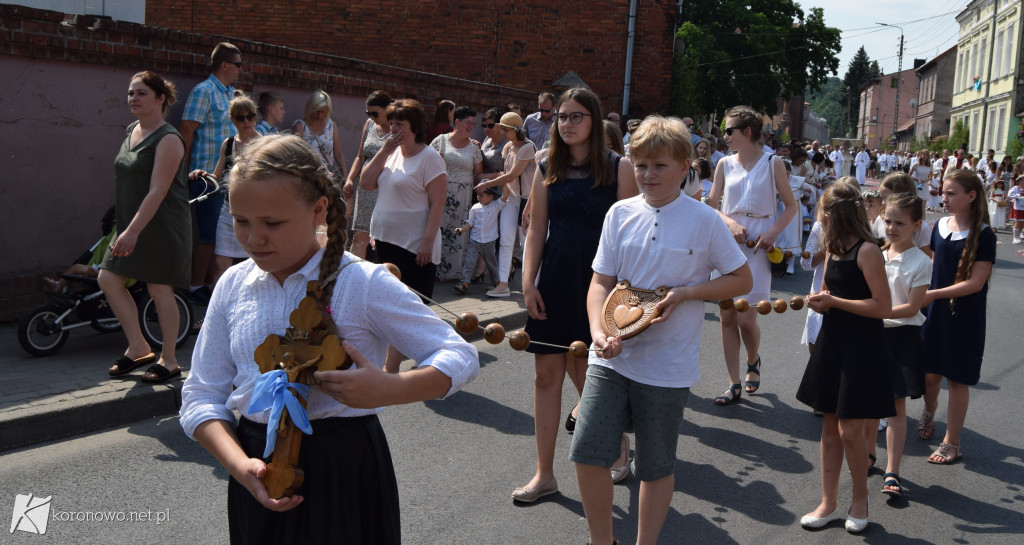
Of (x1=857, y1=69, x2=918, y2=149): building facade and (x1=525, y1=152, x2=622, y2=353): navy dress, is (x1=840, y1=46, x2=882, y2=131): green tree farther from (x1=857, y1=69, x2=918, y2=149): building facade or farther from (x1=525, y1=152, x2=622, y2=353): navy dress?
(x1=525, y1=152, x2=622, y2=353): navy dress

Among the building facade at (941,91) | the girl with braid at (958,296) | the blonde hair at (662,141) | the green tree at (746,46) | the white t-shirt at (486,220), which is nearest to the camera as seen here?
the blonde hair at (662,141)

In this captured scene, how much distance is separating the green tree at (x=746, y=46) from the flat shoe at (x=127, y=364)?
40868 mm

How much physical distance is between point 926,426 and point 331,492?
4962mm

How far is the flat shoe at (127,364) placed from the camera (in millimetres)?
6160

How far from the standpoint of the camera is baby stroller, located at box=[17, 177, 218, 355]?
6.62 m

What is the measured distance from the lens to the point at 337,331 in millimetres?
2176

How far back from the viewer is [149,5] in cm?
2180

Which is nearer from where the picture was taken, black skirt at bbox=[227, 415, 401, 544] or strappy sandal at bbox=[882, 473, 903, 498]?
black skirt at bbox=[227, 415, 401, 544]

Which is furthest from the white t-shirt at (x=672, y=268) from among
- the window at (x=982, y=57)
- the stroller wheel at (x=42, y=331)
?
the window at (x=982, y=57)

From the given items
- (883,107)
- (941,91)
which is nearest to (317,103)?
(941,91)

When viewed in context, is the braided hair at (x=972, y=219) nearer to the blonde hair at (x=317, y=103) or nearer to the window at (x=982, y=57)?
the blonde hair at (x=317, y=103)

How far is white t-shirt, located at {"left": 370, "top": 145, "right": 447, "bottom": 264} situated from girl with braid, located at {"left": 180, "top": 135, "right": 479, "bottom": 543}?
412 cm

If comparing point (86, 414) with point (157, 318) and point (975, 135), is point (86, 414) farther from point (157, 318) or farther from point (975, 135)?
point (975, 135)

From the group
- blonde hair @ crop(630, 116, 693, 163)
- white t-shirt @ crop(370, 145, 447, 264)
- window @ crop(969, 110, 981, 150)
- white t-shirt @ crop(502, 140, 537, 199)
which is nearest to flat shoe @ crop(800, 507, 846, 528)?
blonde hair @ crop(630, 116, 693, 163)
